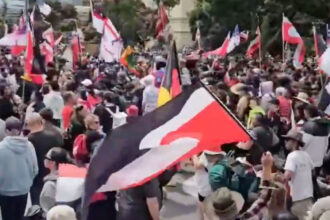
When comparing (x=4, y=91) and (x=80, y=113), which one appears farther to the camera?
(x=4, y=91)

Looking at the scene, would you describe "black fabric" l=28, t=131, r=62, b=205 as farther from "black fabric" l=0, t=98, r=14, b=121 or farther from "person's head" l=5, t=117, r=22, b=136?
"black fabric" l=0, t=98, r=14, b=121

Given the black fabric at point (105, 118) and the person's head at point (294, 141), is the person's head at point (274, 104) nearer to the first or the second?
the black fabric at point (105, 118)

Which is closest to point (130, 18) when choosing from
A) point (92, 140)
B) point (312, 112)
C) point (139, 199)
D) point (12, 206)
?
point (312, 112)

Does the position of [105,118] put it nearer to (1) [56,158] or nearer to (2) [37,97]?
(2) [37,97]

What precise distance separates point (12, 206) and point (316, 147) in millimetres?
3330

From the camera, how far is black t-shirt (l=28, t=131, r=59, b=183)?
8.40m

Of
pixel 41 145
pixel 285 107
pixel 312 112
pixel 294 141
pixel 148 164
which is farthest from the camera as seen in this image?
pixel 285 107

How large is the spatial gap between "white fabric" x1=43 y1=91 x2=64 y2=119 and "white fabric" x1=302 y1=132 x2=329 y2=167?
3.89m

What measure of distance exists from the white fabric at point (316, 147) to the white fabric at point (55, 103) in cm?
389

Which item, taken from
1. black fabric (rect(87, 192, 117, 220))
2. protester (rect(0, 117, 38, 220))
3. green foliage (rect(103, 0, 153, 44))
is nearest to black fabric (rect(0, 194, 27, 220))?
protester (rect(0, 117, 38, 220))

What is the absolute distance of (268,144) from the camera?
898 cm

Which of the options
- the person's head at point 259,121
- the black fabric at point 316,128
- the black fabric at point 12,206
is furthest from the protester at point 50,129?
the black fabric at point 316,128

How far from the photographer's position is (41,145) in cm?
842

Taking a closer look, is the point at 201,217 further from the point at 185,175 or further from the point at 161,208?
the point at 185,175
